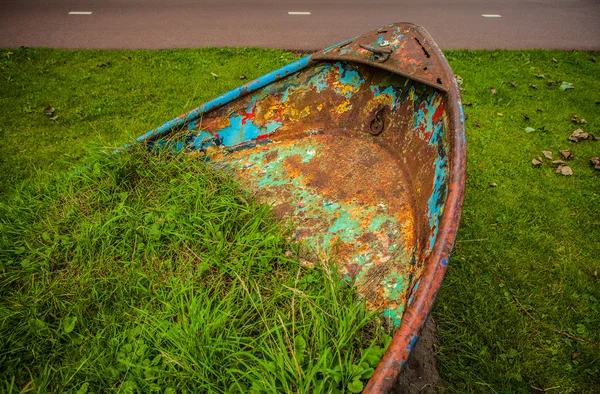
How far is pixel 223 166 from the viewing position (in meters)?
2.54

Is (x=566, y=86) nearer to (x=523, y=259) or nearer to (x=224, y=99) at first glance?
(x=523, y=259)

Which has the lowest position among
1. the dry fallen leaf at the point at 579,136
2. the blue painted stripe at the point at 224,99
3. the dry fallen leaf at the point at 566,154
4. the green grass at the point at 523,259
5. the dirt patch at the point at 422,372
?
the dirt patch at the point at 422,372

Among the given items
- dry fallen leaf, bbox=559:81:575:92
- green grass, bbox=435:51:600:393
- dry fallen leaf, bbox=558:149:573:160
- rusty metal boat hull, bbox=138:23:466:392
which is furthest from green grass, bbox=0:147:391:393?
dry fallen leaf, bbox=559:81:575:92

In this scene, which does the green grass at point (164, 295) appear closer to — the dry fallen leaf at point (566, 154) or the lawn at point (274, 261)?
the lawn at point (274, 261)

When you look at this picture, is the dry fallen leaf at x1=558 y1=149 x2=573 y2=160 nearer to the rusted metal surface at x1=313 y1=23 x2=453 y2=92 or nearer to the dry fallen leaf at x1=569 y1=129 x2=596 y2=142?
the dry fallen leaf at x1=569 y1=129 x2=596 y2=142

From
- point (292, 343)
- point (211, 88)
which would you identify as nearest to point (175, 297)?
point (292, 343)

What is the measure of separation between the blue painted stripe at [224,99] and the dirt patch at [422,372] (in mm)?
1942

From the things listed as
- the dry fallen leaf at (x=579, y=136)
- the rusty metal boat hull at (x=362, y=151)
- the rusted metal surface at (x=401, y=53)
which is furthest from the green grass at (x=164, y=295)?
the dry fallen leaf at (x=579, y=136)

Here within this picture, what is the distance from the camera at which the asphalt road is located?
19.5ft

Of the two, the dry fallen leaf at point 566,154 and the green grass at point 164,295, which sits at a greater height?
the dry fallen leaf at point 566,154

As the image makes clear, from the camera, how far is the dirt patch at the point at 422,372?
78.6 inches

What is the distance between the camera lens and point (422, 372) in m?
2.10

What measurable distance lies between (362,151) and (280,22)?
5.18 meters

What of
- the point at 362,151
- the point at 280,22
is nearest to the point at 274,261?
the point at 362,151
